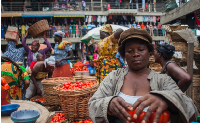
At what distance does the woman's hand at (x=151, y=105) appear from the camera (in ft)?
3.28

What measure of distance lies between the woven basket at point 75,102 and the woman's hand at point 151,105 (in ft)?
6.94

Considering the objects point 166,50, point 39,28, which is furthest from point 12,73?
point 166,50

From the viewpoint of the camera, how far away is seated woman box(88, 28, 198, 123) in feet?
3.49

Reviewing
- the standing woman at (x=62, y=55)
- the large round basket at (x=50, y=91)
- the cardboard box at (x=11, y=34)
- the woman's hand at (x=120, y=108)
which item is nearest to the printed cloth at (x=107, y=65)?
the large round basket at (x=50, y=91)

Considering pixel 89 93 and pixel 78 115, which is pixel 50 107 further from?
pixel 89 93

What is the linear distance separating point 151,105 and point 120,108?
0.21 metres

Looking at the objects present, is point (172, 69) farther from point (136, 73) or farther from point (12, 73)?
point (12, 73)

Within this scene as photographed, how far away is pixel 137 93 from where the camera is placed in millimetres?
1351

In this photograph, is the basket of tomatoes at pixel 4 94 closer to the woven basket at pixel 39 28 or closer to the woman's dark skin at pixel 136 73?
the woman's dark skin at pixel 136 73

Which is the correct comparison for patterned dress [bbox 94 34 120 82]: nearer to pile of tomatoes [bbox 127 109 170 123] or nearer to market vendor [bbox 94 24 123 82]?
market vendor [bbox 94 24 123 82]

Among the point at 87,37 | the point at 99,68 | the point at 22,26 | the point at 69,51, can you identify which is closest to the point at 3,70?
the point at 99,68

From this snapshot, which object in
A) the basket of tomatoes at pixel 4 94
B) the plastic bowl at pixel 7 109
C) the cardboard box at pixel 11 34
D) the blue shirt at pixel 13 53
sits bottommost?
the plastic bowl at pixel 7 109

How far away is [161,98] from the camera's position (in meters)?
1.08

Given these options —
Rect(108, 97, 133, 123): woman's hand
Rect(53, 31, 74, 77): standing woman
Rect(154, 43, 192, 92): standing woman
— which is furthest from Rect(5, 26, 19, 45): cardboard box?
Rect(108, 97, 133, 123): woman's hand
